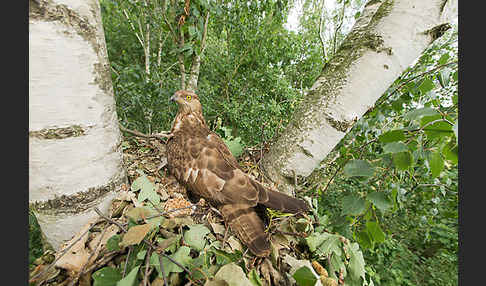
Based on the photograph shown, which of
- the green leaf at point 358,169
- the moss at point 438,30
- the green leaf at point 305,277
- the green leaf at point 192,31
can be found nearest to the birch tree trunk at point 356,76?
the moss at point 438,30

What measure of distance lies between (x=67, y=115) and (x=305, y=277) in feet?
2.63

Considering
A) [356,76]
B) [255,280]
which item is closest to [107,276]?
[255,280]

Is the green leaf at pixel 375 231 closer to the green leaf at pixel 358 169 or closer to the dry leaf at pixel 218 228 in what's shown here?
the green leaf at pixel 358 169

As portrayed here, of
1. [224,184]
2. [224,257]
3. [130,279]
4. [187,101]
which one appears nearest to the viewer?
[130,279]

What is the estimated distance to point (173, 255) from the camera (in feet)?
1.71

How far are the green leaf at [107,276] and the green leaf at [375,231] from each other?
79cm

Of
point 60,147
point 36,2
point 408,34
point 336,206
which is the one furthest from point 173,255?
point 336,206

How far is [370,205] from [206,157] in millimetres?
731

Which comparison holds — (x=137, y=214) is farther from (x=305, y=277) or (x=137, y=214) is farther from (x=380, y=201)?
(x=380, y=201)

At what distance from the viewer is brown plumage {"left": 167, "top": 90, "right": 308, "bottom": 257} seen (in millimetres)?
754

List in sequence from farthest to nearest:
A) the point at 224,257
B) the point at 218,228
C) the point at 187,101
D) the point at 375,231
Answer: the point at 187,101, the point at 218,228, the point at 375,231, the point at 224,257

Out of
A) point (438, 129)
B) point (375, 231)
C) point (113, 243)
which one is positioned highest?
point (438, 129)

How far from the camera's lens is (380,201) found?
60cm

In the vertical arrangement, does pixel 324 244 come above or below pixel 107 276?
above
